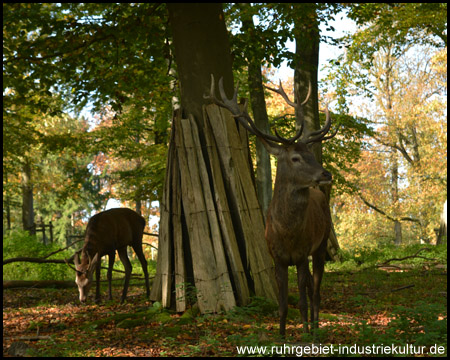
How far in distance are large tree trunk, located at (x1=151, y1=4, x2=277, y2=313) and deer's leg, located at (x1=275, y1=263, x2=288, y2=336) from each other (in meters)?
1.33

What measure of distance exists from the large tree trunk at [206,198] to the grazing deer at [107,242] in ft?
6.93

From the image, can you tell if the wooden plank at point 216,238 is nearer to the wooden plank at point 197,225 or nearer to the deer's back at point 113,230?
the wooden plank at point 197,225

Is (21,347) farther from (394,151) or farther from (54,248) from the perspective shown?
Result: (394,151)

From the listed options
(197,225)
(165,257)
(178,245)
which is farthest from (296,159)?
(165,257)

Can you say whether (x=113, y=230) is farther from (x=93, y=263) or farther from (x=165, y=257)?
(x=165, y=257)

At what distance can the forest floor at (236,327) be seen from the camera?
5105 millimetres

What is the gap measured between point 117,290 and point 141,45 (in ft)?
16.8

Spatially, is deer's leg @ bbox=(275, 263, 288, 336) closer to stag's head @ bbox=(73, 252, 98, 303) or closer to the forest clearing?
the forest clearing

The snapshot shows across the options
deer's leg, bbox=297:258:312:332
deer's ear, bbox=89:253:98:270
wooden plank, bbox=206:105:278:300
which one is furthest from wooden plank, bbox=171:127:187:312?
deer's ear, bbox=89:253:98:270

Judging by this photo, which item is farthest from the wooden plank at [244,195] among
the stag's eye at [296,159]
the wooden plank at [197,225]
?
the stag's eye at [296,159]

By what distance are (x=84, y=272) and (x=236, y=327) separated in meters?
3.97

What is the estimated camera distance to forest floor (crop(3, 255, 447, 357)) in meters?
5.11

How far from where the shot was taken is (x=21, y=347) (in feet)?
18.5

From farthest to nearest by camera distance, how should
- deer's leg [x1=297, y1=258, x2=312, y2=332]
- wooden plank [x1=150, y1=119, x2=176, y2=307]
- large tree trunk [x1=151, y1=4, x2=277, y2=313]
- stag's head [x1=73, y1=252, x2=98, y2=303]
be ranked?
stag's head [x1=73, y1=252, x2=98, y2=303]
wooden plank [x1=150, y1=119, x2=176, y2=307]
large tree trunk [x1=151, y1=4, x2=277, y2=313]
deer's leg [x1=297, y1=258, x2=312, y2=332]
